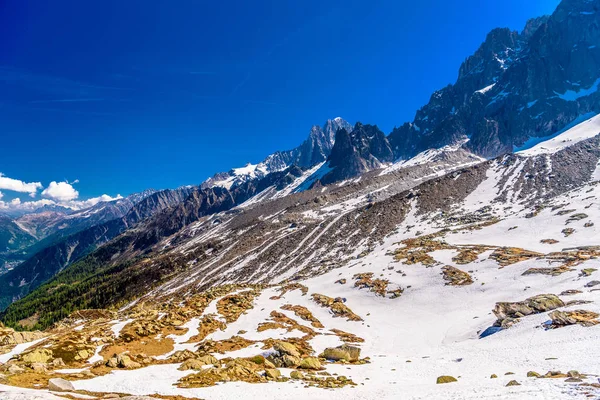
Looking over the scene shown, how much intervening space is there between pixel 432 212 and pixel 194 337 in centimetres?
11109

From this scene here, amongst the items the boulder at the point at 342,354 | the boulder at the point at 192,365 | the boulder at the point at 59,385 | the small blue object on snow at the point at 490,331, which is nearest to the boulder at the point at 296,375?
the boulder at the point at 342,354

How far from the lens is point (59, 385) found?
1978 centimetres

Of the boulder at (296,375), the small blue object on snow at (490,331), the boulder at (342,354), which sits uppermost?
the boulder at (296,375)

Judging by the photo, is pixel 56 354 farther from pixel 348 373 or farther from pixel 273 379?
pixel 348 373

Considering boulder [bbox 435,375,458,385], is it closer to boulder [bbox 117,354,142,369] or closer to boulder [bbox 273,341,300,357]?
boulder [bbox 273,341,300,357]

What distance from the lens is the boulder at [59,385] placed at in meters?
19.4

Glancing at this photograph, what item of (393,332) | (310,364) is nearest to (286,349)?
(310,364)

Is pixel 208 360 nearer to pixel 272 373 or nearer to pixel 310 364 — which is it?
pixel 272 373

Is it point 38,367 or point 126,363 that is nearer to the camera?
point 38,367

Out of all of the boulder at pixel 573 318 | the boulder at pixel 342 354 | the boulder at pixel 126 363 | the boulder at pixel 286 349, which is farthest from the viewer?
the boulder at pixel 342 354

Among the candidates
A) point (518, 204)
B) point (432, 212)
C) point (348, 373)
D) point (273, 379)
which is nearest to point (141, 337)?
point (273, 379)

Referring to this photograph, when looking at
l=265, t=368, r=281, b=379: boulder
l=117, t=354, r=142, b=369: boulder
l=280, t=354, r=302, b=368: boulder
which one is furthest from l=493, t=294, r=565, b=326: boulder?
l=117, t=354, r=142, b=369: boulder

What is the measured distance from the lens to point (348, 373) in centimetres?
2550

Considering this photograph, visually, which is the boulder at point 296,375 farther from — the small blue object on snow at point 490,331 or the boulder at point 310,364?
the small blue object on snow at point 490,331
